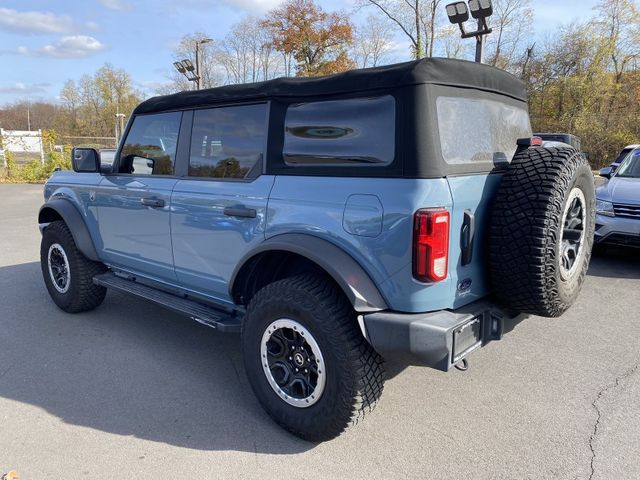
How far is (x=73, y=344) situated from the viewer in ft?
13.2

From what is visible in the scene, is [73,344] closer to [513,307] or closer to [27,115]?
[513,307]

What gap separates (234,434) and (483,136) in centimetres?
231

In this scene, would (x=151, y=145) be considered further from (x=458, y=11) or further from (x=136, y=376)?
(x=458, y=11)

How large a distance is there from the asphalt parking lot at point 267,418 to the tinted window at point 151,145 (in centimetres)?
151

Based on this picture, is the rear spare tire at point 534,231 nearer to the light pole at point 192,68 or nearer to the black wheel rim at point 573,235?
the black wheel rim at point 573,235

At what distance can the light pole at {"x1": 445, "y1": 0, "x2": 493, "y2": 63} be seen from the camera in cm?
931

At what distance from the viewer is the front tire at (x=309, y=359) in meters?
2.48

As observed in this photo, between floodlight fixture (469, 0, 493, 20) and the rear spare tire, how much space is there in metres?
7.86

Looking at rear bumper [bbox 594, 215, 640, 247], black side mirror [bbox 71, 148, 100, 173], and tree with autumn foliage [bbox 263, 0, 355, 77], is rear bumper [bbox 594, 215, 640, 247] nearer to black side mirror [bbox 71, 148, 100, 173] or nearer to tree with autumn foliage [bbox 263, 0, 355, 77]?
black side mirror [bbox 71, 148, 100, 173]

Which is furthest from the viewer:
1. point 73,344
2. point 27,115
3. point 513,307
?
point 27,115

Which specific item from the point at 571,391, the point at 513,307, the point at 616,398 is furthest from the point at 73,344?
the point at 616,398

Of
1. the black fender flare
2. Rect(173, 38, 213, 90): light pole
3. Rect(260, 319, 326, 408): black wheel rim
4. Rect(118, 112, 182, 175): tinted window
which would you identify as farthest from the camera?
Rect(173, 38, 213, 90): light pole

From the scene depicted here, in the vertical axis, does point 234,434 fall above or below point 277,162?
below

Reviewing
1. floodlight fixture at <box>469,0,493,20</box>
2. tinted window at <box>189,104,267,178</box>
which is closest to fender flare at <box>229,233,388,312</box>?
tinted window at <box>189,104,267,178</box>
